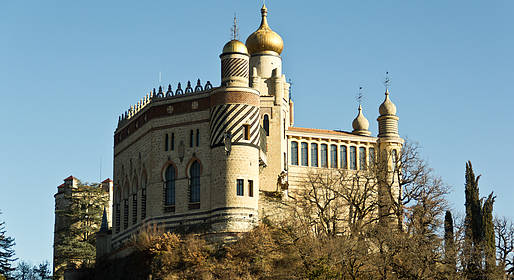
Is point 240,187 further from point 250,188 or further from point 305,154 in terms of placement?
point 305,154

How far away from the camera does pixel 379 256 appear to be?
54.0m

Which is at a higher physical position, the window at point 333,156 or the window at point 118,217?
the window at point 333,156

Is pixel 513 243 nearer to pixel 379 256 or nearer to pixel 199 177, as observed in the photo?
pixel 379 256

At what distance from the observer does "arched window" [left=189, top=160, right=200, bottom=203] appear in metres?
60.4

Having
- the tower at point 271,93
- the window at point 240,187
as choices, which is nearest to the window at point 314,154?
the tower at point 271,93

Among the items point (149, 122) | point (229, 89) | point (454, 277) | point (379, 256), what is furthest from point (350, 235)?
point (149, 122)

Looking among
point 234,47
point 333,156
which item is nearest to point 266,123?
point 333,156

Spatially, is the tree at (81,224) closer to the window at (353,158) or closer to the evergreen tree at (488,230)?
the window at (353,158)

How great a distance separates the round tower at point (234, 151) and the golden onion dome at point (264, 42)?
12205 mm

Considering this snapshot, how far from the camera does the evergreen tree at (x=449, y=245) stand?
173ft

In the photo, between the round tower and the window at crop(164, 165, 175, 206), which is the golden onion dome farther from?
the window at crop(164, 165, 175, 206)

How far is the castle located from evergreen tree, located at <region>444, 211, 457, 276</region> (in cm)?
1166

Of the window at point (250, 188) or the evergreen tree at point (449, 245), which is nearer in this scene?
the evergreen tree at point (449, 245)

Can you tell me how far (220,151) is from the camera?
58594 millimetres
